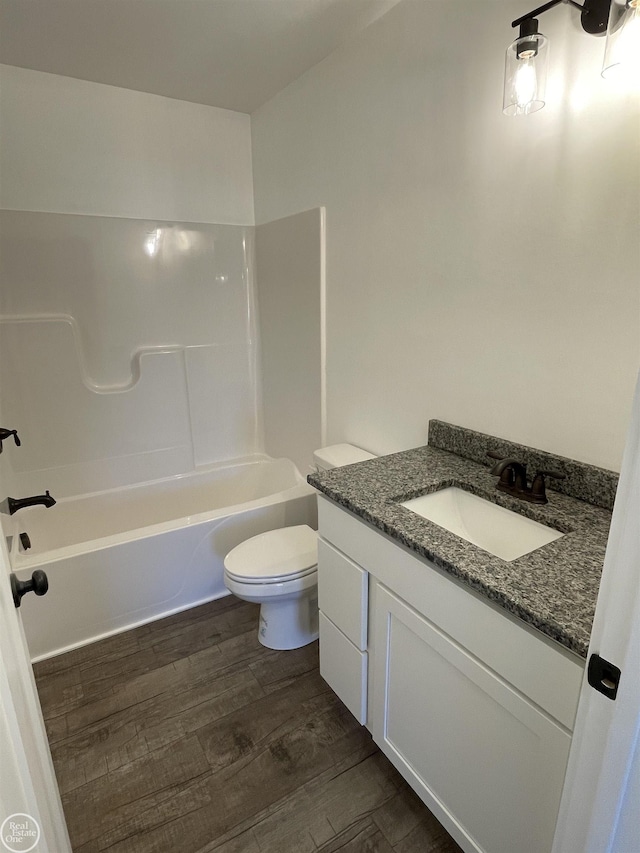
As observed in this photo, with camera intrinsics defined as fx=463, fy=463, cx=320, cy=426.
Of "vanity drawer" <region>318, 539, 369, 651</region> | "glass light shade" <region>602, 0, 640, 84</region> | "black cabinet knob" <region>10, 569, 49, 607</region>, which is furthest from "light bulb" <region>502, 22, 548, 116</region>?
"black cabinet knob" <region>10, 569, 49, 607</region>

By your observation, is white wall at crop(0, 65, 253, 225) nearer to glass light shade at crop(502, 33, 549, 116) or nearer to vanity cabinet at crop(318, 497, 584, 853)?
glass light shade at crop(502, 33, 549, 116)

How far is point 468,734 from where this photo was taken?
42.2 inches

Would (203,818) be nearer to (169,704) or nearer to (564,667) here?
(169,704)

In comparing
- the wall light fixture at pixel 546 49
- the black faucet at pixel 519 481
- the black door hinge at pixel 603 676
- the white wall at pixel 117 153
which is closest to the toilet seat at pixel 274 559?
the black faucet at pixel 519 481

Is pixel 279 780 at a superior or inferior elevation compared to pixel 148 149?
inferior

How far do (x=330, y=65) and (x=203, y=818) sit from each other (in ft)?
9.02

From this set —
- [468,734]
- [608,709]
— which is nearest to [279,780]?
[468,734]

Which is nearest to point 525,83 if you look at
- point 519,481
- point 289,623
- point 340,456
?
point 519,481

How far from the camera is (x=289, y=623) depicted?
6.33 ft

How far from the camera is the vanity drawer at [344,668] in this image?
4.74 feet

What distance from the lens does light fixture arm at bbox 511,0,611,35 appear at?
1.06 m

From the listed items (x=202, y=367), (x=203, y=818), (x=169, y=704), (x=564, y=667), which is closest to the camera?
(x=564, y=667)

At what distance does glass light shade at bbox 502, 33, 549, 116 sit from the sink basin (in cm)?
105

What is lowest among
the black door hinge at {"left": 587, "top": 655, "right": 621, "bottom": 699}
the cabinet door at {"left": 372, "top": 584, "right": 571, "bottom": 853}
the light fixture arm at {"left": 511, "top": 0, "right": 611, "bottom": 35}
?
the cabinet door at {"left": 372, "top": 584, "right": 571, "bottom": 853}
